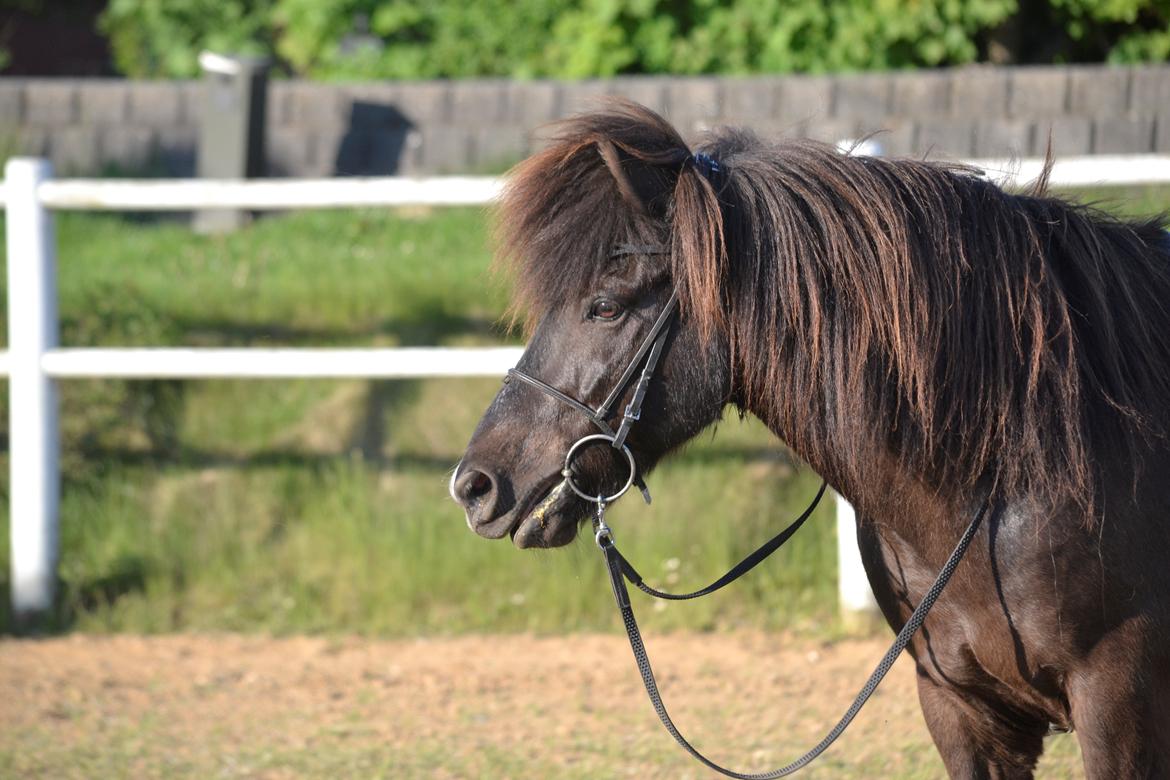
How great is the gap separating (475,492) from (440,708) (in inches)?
95.4

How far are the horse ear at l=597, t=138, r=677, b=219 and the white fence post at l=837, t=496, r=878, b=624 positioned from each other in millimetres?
2839

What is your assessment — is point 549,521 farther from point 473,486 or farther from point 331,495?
point 331,495

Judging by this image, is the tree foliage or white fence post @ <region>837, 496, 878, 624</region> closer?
white fence post @ <region>837, 496, 878, 624</region>

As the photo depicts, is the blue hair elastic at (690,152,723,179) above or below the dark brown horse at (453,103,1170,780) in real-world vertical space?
above

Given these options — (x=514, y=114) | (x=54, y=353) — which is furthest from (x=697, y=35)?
(x=54, y=353)

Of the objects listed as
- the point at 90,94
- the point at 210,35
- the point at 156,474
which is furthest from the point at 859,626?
the point at 210,35

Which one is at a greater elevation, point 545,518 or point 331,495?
point 545,518

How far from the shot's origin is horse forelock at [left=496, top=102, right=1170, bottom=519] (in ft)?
8.16

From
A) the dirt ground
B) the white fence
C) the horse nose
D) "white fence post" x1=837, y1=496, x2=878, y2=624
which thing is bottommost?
the dirt ground

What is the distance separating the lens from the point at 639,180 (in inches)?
99.2

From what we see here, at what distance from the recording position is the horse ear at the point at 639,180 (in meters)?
2.45

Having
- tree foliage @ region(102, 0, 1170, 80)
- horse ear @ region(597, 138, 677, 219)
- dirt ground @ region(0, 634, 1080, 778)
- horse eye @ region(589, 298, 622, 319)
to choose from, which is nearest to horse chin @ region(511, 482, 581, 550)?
horse eye @ region(589, 298, 622, 319)

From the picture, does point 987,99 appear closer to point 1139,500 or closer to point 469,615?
point 469,615

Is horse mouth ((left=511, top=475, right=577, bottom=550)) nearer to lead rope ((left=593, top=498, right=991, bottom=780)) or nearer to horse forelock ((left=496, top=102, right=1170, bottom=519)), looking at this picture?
lead rope ((left=593, top=498, right=991, bottom=780))
